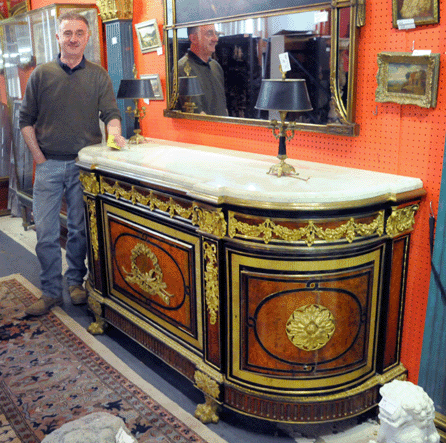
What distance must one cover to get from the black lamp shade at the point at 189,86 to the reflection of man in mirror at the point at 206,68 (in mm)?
33

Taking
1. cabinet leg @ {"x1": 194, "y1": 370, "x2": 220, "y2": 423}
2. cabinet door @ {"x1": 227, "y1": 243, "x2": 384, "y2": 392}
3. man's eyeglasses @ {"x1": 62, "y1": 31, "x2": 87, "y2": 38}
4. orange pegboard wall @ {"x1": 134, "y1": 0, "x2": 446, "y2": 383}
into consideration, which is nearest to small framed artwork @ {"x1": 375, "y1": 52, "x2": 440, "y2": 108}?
orange pegboard wall @ {"x1": 134, "y1": 0, "x2": 446, "y2": 383}

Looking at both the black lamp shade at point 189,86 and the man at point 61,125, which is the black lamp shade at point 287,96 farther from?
the man at point 61,125

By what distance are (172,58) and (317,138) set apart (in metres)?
1.39

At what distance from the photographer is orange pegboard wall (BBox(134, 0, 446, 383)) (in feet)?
7.88

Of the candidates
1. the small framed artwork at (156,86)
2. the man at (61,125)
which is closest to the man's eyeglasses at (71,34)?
the man at (61,125)

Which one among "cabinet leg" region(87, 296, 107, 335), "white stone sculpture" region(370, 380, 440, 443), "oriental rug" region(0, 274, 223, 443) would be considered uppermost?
"white stone sculpture" region(370, 380, 440, 443)

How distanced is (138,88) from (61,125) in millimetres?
595

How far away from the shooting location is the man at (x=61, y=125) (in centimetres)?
366

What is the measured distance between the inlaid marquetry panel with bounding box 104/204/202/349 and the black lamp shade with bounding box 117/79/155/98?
853 millimetres

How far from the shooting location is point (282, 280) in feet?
7.73

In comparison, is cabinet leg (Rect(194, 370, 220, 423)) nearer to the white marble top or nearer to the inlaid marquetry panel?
the inlaid marquetry panel

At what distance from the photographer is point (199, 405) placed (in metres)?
2.77

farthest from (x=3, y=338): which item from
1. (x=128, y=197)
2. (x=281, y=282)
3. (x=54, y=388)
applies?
(x=281, y=282)

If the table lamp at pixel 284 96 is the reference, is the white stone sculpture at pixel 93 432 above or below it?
A: below
